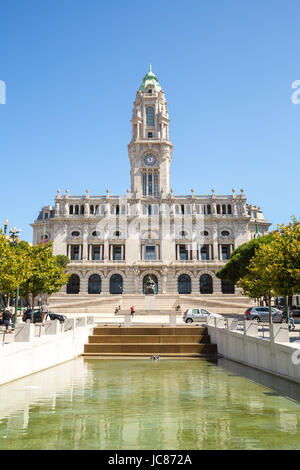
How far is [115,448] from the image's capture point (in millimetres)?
8266

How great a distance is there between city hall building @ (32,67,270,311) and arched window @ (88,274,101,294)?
19 cm

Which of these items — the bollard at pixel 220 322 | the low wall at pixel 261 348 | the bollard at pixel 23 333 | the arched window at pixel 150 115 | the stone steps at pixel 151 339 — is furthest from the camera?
the arched window at pixel 150 115

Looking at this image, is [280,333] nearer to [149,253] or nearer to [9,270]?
[9,270]

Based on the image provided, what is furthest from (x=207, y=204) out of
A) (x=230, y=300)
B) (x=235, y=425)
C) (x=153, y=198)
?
(x=235, y=425)

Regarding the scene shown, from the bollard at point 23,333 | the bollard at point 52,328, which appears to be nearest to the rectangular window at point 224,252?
the bollard at point 52,328

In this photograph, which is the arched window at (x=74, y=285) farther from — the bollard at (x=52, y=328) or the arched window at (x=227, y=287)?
the bollard at (x=52, y=328)

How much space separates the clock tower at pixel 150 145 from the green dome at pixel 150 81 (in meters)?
0.28

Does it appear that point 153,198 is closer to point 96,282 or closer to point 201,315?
point 96,282

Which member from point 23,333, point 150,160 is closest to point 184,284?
point 150,160

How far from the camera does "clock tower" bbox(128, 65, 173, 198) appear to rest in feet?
248

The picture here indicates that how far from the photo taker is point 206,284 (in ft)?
227

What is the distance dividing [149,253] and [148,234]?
12.4ft

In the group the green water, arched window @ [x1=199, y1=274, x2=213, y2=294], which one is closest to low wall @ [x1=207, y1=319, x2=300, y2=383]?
the green water

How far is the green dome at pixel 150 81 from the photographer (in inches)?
3263
